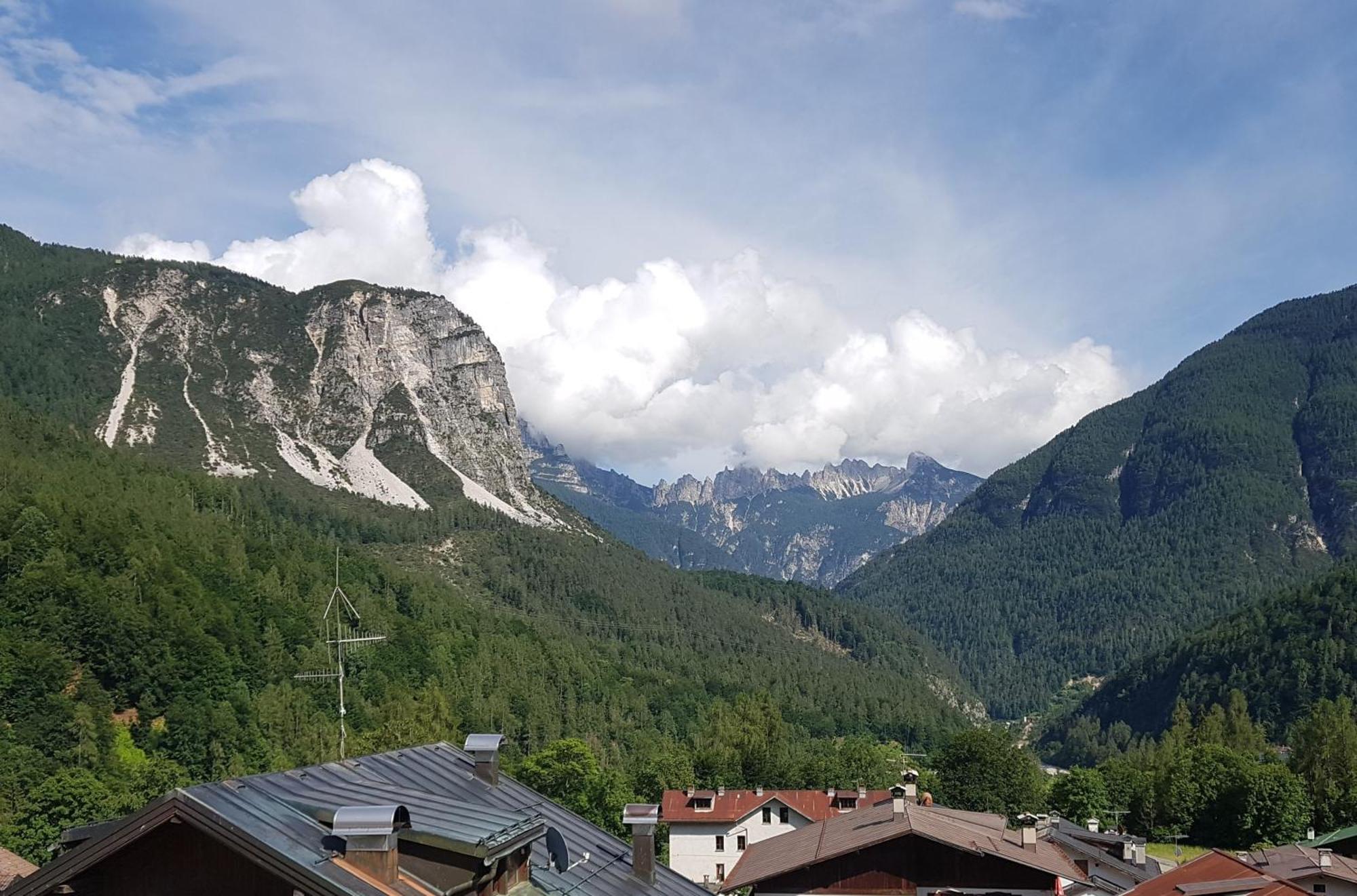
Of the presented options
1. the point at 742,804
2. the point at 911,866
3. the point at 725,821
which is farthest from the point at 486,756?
the point at 742,804

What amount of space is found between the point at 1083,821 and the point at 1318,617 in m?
120

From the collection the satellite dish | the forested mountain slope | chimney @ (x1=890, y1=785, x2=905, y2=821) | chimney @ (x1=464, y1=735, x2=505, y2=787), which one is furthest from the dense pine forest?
the forested mountain slope

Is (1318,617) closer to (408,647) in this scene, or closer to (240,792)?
(408,647)

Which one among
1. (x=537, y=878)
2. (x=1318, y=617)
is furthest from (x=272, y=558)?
(x=1318, y=617)

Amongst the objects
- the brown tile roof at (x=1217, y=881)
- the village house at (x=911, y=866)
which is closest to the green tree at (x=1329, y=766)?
the brown tile roof at (x=1217, y=881)

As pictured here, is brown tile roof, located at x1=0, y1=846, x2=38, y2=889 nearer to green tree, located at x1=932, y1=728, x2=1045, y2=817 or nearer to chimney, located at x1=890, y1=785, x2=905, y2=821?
chimney, located at x1=890, y1=785, x2=905, y2=821

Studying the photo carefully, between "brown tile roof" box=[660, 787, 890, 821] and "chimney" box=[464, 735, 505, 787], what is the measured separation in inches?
2202

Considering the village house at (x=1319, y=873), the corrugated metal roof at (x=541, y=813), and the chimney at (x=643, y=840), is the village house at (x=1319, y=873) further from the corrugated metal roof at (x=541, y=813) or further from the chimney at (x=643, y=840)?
the chimney at (x=643, y=840)

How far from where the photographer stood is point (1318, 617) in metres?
192

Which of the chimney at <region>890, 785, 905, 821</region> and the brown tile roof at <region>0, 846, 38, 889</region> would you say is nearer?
the chimney at <region>890, 785, 905, 821</region>

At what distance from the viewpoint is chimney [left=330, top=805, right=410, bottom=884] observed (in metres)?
10.8

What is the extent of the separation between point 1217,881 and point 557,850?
32965mm

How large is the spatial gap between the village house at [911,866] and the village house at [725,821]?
1240 inches

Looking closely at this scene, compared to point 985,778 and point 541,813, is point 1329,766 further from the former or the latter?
point 541,813
